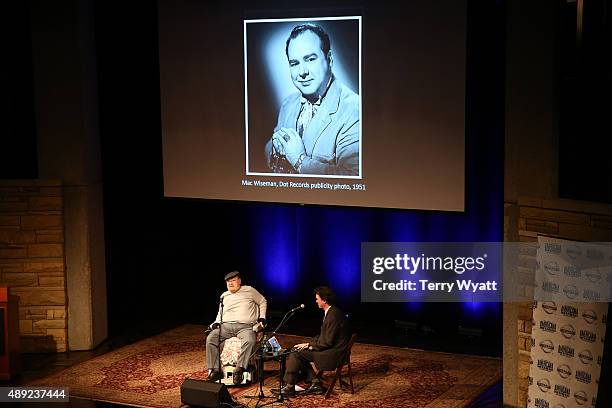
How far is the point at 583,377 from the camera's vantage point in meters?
7.72

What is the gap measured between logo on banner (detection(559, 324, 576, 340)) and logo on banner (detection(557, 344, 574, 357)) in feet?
0.26

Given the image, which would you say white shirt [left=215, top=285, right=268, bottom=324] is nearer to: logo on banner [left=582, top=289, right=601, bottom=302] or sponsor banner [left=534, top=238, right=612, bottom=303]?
sponsor banner [left=534, top=238, right=612, bottom=303]

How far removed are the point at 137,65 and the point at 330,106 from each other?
8.35 ft

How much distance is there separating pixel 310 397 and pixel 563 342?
7.53 ft

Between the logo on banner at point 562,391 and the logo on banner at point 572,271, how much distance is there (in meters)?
0.87

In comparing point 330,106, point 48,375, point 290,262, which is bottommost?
point 48,375

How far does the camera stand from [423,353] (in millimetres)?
10328

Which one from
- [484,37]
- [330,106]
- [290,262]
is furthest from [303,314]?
[484,37]

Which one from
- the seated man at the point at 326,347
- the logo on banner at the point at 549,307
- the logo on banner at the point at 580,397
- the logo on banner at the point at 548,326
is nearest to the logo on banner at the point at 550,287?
the logo on banner at the point at 549,307

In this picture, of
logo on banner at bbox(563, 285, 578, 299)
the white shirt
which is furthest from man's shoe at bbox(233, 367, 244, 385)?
logo on banner at bbox(563, 285, 578, 299)

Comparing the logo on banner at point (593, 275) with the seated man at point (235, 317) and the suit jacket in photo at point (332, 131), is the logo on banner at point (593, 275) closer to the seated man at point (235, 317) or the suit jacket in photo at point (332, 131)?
the suit jacket in photo at point (332, 131)

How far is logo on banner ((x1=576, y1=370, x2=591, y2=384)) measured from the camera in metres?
7.68

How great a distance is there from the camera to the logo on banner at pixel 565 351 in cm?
783

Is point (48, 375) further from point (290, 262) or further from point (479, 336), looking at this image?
point (479, 336)
